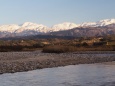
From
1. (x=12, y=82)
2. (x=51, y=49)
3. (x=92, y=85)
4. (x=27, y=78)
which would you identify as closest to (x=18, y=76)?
(x=27, y=78)

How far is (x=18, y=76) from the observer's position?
23.4 m

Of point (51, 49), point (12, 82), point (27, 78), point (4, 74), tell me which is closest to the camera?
point (12, 82)

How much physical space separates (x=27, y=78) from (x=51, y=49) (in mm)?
54967

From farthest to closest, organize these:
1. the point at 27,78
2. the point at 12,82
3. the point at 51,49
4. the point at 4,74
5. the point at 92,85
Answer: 1. the point at 51,49
2. the point at 4,74
3. the point at 27,78
4. the point at 12,82
5. the point at 92,85

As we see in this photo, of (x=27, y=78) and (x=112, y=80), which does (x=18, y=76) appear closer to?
(x=27, y=78)

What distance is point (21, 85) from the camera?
1930cm

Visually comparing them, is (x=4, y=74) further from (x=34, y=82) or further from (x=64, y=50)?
(x=64, y=50)

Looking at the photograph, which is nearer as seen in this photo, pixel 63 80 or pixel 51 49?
pixel 63 80

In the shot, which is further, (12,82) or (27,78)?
(27,78)

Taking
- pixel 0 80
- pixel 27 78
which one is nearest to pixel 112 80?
pixel 27 78

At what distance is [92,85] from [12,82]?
5.60 m

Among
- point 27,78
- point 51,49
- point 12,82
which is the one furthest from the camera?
point 51,49

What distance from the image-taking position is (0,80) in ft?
70.2

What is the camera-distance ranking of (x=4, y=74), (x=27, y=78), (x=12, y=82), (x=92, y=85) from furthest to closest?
1. (x=4, y=74)
2. (x=27, y=78)
3. (x=12, y=82)
4. (x=92, y=85)
